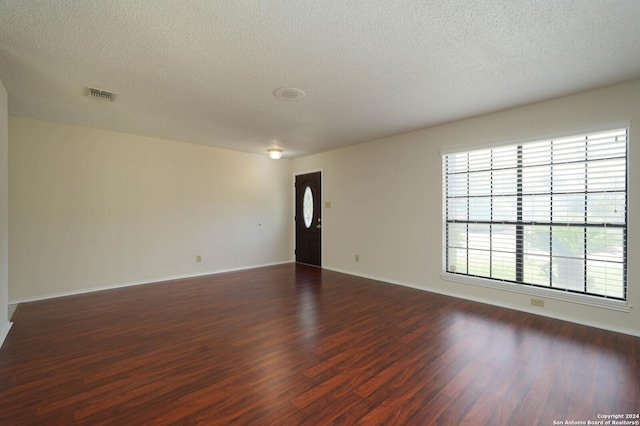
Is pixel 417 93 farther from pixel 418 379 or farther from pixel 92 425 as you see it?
pixel 92 425

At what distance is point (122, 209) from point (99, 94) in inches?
87.5

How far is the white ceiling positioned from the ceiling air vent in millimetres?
75

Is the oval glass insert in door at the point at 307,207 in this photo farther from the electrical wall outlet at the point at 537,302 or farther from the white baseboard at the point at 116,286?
the electrical wall outlet at the point at 537,302

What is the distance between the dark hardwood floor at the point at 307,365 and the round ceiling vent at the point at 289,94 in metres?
2.58

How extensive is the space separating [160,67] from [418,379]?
3.43 m

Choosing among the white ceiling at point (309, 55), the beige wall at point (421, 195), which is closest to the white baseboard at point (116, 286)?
the beige wall at point (421, 195)

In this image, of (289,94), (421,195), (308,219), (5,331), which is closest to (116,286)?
(5,331)

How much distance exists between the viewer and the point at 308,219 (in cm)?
678

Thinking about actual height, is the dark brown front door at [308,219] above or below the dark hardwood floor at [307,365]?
above

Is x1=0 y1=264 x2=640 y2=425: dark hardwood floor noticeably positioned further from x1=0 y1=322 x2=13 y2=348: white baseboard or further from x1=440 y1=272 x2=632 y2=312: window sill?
x1=440 y1=272 x2=632 y2=312: window sill

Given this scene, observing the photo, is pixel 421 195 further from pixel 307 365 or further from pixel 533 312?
pixel 307 365

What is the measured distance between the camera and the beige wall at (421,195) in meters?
3.00

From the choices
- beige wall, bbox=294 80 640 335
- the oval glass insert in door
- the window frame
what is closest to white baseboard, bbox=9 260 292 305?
the oval glass insert in door

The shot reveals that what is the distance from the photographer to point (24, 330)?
9.86ft
